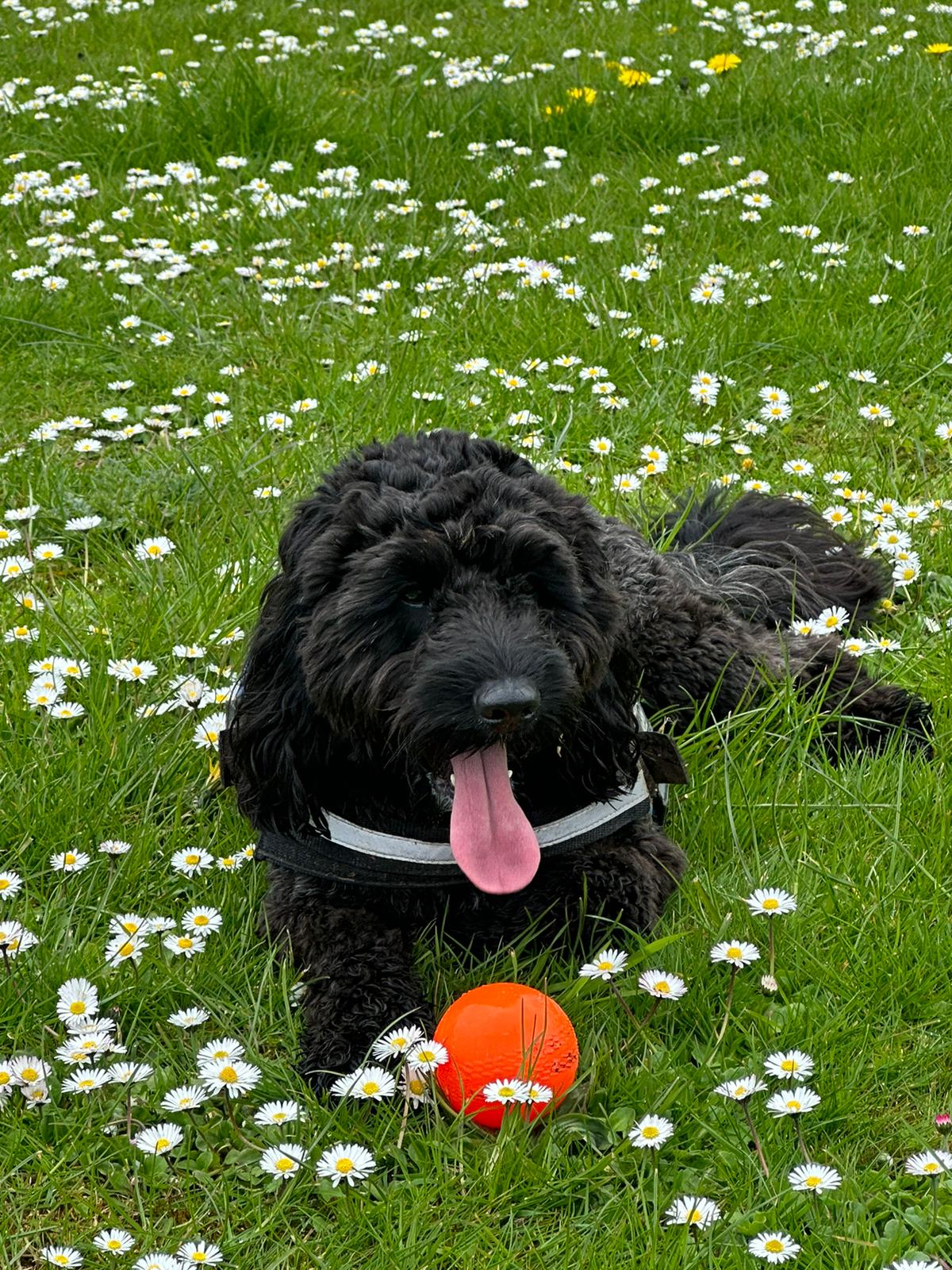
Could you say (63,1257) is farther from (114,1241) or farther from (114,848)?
(114,848)

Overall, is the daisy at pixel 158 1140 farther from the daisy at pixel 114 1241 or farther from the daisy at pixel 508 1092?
the daisy at pixel 508 1092

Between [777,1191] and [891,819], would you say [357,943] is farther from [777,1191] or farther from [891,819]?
[891,819]

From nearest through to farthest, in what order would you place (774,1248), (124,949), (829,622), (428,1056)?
Answer: 1. (774,1248)
2. (428,1056)
3. (124,949)
4. (829,622)

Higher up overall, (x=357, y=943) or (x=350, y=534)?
(x=350, y=534)

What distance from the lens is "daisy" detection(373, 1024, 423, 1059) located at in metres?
2.82

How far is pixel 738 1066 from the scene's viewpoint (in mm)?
2875

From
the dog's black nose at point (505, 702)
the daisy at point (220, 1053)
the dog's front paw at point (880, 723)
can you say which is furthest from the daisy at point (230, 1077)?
the dog's front paw at point (880, 723)

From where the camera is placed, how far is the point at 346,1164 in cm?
262

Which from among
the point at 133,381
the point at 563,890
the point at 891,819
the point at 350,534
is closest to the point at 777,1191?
the point at 563,890

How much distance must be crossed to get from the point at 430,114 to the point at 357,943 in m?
5.33

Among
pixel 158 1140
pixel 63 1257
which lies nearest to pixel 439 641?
pixel 158 1140

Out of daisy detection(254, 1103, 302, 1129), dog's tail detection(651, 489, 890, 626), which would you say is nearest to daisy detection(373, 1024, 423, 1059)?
daisy detection(254, 1103, 302, 1129)

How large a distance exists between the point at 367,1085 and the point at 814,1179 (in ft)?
2.57

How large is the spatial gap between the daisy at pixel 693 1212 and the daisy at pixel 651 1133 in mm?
102
